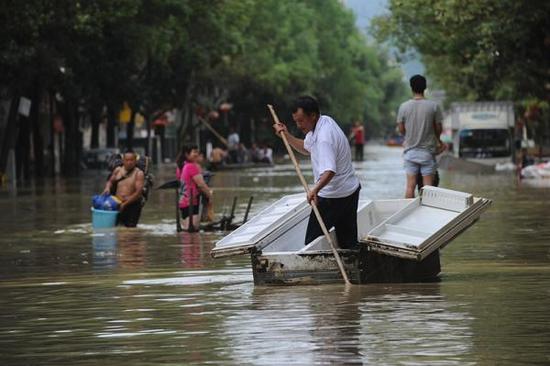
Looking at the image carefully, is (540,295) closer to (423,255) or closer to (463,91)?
(423,255)

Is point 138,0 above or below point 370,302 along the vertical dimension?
above

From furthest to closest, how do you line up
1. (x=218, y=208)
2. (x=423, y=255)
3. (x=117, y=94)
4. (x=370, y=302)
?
(x=117, y=94)
(x=218, y=208)
(x=423, y=255)
(x=370, y=302)

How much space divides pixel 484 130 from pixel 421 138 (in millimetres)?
55286

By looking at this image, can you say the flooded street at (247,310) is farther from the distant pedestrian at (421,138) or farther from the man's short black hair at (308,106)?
the man's short black hair at (308,106)

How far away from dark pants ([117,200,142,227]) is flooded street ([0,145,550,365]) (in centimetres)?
329

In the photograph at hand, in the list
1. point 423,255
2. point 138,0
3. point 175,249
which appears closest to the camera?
point 423,255

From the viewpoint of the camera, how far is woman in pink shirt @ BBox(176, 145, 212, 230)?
24047 mm

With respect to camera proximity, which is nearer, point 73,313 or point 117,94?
point 73,313

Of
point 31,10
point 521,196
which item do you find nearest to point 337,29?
point 31,10

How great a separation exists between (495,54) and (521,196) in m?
21.9

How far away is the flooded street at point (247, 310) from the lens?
10.0m

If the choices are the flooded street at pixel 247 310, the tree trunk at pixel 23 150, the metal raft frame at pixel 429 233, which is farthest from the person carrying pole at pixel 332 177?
the tree trunk at pixel 23 150

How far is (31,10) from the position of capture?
47.0 metres

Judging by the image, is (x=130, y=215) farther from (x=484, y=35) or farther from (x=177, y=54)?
(x=177, y=54)
